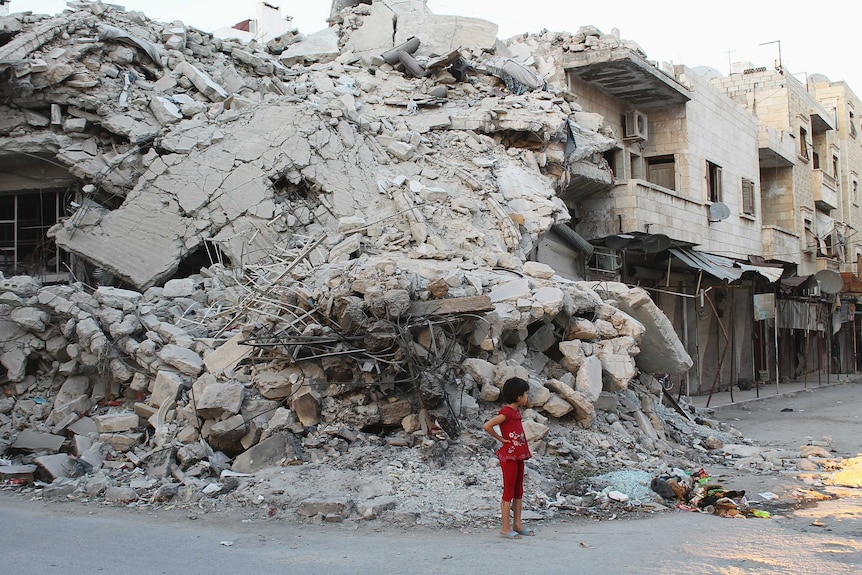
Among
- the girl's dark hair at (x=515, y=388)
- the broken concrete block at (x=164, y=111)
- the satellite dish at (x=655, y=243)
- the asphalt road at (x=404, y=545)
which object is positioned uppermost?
the broken concrete block at (x=164, y=111)

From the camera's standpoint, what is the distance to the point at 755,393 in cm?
2067

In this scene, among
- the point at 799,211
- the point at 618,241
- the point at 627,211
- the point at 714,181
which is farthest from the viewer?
the point at 799,211

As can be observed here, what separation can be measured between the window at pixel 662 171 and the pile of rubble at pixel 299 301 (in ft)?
20.8

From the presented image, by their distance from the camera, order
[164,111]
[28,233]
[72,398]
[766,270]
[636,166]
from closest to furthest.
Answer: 1. [72,398]
2. [164,111]
3. [28,233]
4. [766,270]
5. [636,166]

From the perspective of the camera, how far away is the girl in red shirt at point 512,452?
550 centimetres

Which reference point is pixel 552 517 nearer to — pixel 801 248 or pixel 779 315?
pixel 779 315

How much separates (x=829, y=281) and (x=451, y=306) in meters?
20.6

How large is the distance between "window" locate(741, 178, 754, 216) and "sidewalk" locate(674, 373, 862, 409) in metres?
5.28

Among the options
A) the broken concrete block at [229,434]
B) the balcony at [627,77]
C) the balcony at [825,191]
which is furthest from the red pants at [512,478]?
the balcony at [825,191]

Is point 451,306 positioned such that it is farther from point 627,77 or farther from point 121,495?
point 627,77

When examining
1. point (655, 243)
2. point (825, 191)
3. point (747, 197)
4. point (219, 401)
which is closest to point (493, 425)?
point (219, 401)

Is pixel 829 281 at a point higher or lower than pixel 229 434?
higher

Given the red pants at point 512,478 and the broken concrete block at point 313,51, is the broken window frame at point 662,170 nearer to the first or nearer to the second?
the broken concrete block at point 313,51

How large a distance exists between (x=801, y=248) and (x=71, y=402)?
1006 inches
